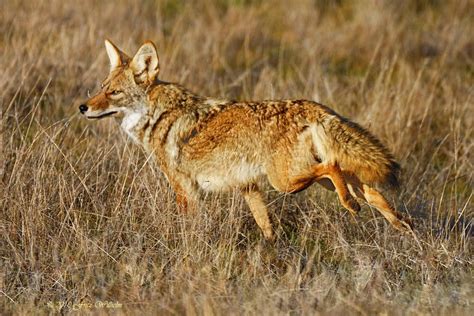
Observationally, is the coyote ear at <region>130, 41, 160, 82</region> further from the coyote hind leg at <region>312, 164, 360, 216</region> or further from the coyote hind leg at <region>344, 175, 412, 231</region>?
the coyote hind leg at <region>344, 175, 412, 231</region>

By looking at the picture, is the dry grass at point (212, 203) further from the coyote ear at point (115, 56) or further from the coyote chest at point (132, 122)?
the coyote ear at point (115, 56)

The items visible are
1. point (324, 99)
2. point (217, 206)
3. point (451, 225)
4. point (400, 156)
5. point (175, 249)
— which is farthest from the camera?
point (324, 99)

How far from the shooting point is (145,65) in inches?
289

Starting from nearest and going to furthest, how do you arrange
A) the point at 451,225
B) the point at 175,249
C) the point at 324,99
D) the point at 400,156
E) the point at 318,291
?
1. the point at 318,291
2. the point at 175,249
3. the point at 451,225
4. the point at 400,156
5. the point at 324,99

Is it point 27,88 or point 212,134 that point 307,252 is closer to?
point 212,134

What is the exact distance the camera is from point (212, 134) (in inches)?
276

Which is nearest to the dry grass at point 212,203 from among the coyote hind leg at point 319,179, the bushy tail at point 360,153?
the coyote hind leg at point 319,179

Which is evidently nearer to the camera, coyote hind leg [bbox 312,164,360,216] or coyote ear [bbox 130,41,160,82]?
coyote hind leg [bbox 312,164,360,216]

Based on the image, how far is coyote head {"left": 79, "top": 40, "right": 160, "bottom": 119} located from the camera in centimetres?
718

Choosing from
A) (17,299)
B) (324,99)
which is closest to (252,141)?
(17,299)

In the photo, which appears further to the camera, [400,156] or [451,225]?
[400,156]

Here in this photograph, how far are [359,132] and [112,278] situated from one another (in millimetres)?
1937

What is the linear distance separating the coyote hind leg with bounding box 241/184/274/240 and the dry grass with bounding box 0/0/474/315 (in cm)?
9

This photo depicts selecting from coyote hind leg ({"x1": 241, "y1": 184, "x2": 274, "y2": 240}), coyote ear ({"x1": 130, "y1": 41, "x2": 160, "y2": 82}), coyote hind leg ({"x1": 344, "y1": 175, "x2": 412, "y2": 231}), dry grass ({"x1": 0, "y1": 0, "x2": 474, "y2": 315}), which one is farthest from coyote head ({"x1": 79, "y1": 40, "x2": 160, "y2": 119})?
coyote hind leg ({"x1": 344, "y1": 175, "x2": 412, "y2": 231})
